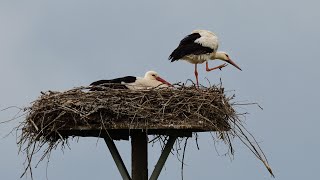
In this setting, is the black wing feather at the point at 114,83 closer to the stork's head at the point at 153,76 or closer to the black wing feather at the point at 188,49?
the stork's head at the point at 153,76

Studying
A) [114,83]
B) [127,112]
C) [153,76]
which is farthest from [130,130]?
[153,76]

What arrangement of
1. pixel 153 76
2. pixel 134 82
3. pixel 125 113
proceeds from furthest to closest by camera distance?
pixel 153 76 → pixel 134 82 → pixel 125 113

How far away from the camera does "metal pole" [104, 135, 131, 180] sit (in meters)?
7.87

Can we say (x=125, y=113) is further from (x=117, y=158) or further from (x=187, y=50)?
(x=187, y=50)

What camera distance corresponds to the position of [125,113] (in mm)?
7383

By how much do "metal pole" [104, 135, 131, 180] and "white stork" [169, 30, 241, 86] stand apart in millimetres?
2452

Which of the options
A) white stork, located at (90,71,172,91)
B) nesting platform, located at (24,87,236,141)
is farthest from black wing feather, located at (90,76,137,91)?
nesting platform, located at (24,87,236,141)

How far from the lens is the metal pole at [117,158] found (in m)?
7.87

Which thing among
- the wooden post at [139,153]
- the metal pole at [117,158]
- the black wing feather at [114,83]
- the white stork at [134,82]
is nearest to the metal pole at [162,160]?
the wooden post at [139,153]

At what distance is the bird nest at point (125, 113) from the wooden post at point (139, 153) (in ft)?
0.51

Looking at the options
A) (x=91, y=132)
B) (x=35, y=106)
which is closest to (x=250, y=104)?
(x=91, y=132)

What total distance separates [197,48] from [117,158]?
294 cm

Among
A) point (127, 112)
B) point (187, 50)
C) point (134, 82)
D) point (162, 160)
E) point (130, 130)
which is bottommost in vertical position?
point (162, 160)

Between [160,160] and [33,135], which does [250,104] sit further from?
[33,135]
